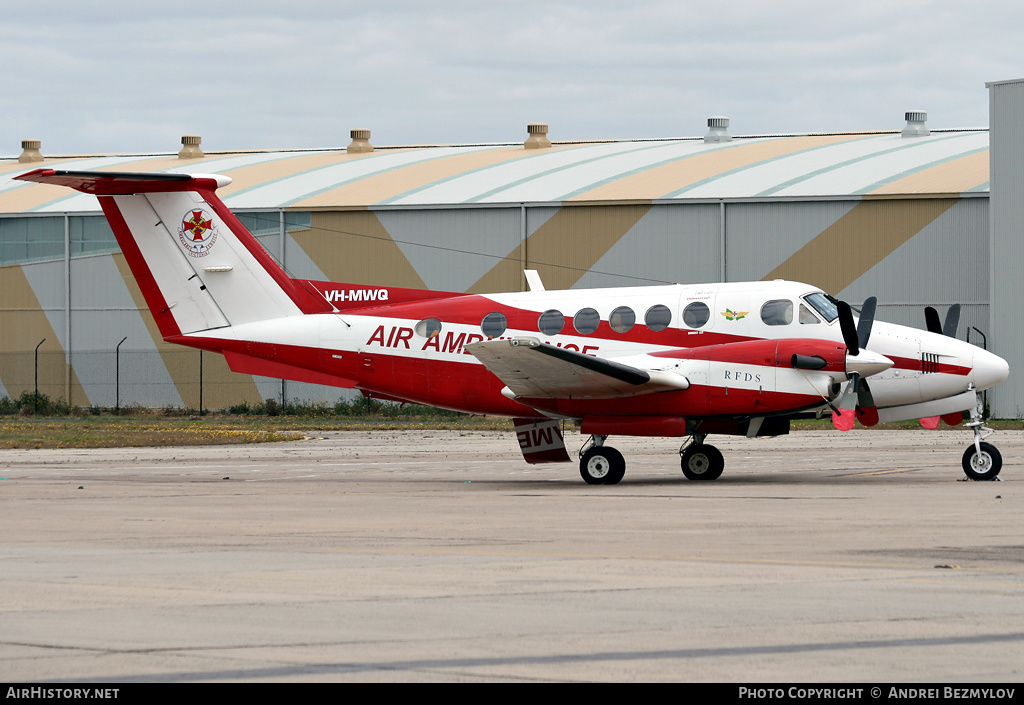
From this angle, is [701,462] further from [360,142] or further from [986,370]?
[360,142]

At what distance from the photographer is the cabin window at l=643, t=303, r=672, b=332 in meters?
20.3

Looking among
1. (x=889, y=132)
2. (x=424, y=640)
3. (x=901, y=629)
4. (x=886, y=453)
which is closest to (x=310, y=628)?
(x=424, y=640)

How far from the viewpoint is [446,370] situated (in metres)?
21.6

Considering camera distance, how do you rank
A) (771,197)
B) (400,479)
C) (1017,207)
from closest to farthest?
(400,479) < (1017,207) < (771,197)

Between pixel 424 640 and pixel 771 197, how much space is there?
38336 millimetres

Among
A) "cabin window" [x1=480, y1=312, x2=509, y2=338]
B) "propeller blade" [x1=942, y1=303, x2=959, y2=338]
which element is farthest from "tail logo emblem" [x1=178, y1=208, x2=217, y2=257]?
"propeller blade" [x1=942, y1=303, x2=959, y2=338]

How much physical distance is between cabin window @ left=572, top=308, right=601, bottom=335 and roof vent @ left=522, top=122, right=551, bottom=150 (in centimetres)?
3628

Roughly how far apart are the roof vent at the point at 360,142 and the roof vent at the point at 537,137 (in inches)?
308

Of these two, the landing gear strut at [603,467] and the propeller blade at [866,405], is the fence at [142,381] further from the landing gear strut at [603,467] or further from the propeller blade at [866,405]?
the propeller blade at [866,405]

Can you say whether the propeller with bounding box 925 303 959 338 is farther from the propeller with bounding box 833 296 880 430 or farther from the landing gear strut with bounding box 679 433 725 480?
the landing gear strut with bounding box 679 433 725 480

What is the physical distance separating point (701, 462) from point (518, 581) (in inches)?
444

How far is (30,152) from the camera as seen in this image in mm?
63719

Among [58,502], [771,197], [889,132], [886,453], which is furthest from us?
[889,132]
